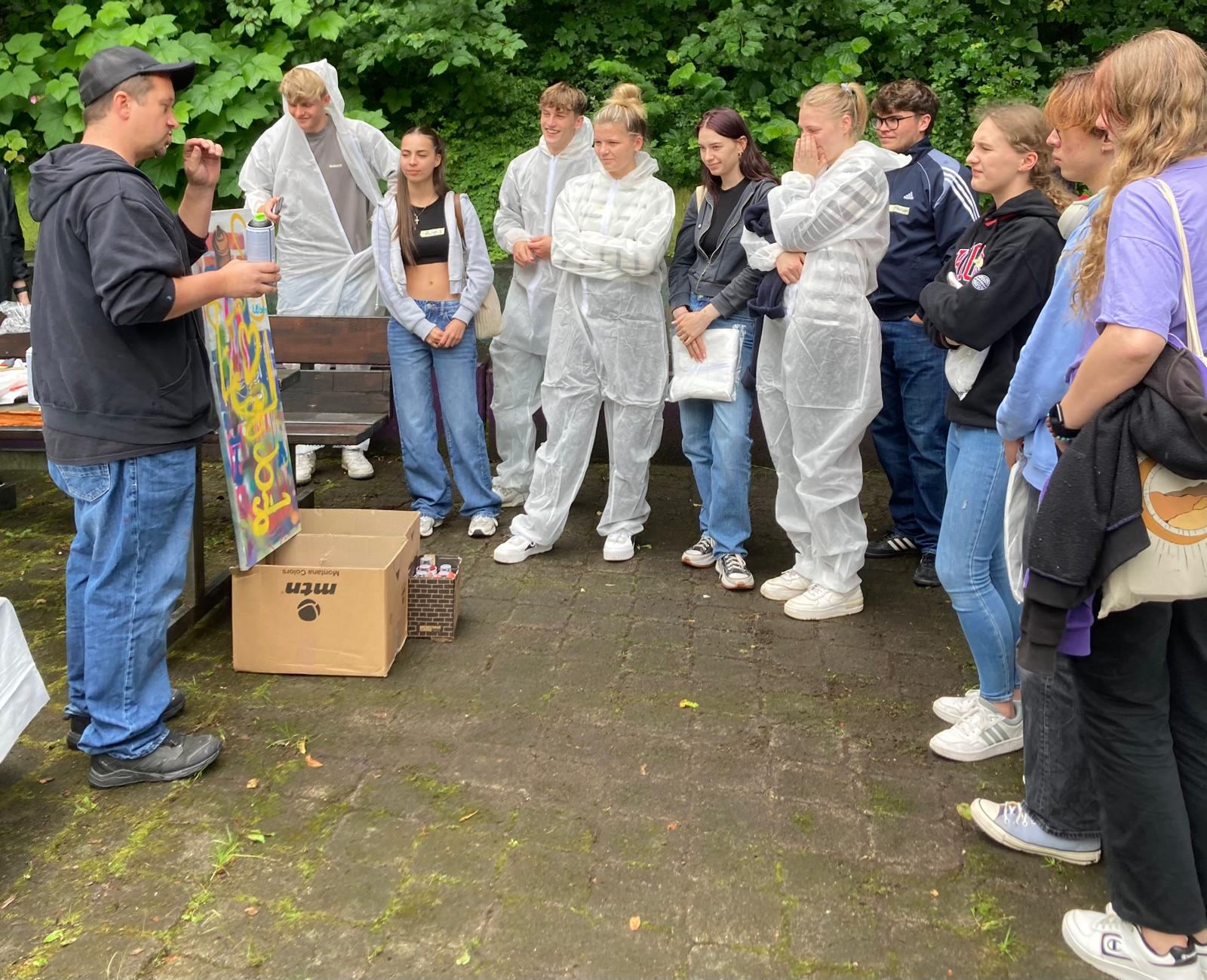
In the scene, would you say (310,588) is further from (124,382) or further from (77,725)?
(124,382)

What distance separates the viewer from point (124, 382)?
296 centimetres

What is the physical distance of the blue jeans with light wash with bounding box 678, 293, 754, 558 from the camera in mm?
4695

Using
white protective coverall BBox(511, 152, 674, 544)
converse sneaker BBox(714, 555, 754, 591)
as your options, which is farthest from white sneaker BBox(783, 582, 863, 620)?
white protective coverall BBox(511, 152, 674, 544)

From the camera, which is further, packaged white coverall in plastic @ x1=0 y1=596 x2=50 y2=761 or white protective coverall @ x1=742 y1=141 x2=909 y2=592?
white protective coverall @ x1=742 y1=141 x2=909 y2=592

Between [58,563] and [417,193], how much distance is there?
7.30 ft

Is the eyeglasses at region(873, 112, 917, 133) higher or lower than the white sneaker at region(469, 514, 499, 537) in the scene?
higher

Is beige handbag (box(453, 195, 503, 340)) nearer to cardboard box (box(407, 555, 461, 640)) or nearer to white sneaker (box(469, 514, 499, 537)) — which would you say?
white sneaker (box(469, 514, 499, 537))

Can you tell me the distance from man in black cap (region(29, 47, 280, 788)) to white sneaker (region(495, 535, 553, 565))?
1842 millimetres

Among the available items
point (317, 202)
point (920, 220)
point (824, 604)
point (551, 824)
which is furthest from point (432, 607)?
point (317, 202)

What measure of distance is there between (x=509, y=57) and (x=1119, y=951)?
6215 mm

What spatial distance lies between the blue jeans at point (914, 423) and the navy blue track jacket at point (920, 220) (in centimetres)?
16

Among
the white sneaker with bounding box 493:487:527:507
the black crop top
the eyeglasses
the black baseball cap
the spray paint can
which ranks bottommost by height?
the white sneaker with bounding box 493:487:527:507

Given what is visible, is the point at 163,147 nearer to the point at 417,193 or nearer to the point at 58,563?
the point at 417,193

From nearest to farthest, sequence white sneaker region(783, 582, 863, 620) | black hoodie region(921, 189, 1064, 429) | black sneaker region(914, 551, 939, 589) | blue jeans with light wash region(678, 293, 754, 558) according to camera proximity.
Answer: black hoodie region(921, 189, 1064, 429)
white sneaker region(783, 582, 863, 620)
blue jeans with light wash region(678, 293, 754, 558)
black sneaker region(914, 551, 939, 589)
